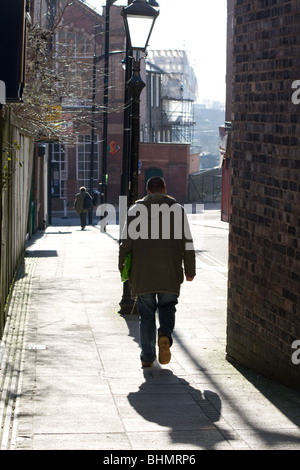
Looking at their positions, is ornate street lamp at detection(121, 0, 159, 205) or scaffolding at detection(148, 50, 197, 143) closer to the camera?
ornate street lamp at detection(121, 0, 159, 205)

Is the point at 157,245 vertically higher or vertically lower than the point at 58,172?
higher

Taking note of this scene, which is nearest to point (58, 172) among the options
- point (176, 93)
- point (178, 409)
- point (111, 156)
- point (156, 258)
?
point (111, 156)

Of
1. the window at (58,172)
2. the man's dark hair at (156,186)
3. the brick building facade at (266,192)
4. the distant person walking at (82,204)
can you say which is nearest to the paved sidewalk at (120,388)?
the brick building facade at (266,192)

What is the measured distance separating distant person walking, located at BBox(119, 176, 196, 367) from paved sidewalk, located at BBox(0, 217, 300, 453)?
1.17ft

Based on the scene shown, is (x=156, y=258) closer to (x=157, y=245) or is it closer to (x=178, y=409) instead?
(x=157, y=245)

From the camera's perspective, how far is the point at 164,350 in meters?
7.70

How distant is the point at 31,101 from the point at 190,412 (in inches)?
369

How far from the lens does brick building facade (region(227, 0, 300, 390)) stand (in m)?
7.06

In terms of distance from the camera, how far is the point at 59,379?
742 cm

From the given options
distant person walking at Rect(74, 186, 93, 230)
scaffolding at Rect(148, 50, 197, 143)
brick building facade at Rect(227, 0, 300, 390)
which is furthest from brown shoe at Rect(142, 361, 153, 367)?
scaffolding at Rect(148, 50, 197, 143)

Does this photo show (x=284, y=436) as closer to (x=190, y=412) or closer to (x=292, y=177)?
(x=190, y=412)

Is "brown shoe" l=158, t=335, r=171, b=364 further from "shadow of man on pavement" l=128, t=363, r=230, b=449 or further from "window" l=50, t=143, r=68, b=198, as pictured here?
"window" l=50, t=143, r=68, b=198

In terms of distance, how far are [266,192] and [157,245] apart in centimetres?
104

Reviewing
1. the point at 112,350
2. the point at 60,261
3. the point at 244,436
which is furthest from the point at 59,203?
the point at 244,436
